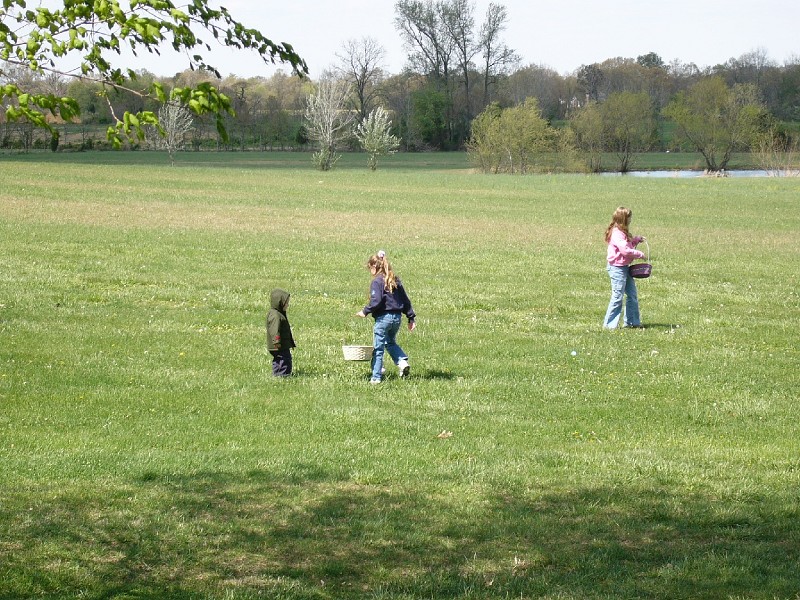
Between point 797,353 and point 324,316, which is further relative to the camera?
point 324,316

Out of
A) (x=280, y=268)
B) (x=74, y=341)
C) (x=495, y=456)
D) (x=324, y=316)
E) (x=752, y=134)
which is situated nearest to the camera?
(x=495, y=456)

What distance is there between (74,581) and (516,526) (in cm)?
294

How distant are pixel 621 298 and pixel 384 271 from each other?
6.02m

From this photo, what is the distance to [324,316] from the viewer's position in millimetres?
17797

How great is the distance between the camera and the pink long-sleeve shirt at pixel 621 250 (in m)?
16.3

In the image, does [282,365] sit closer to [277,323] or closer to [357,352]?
[277,323]

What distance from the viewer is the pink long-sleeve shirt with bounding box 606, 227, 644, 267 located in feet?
53.4

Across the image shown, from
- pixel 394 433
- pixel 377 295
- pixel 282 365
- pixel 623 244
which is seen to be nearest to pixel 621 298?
pixel 623 244

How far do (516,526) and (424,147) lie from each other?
377ft

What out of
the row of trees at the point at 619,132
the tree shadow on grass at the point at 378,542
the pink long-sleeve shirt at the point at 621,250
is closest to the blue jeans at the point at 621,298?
the pink long-sleeve shirt at the point at 621,250

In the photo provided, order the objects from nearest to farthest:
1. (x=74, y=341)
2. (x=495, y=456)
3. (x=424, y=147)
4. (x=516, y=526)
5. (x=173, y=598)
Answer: (x=173, y=598) → (x=516, y=526) → (x=495, y=456) → (x=74, y=341) → (x=424, y=147)

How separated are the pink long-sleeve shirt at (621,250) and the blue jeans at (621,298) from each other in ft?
0.34

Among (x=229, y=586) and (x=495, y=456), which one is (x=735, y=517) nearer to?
(x=495, y=456)

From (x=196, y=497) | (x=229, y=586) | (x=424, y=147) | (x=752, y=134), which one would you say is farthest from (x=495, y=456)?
(x=424, y=147)
